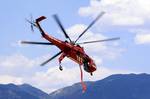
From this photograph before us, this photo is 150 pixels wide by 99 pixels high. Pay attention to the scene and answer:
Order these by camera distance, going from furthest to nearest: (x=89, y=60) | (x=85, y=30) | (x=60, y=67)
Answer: (x=89, y=60) → (x=85, y=30) → (x=60, y=67)

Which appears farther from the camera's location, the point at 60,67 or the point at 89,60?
the point at 89,60

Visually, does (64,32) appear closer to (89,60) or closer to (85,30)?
(85,30)

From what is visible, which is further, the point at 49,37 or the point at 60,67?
the point at 49,37

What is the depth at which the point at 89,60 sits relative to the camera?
11138 centimetres

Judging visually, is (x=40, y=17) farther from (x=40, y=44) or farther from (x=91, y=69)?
(x=91, y=69)

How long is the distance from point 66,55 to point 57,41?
362 cm

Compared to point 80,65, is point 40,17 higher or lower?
higher

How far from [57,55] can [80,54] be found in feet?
20.0

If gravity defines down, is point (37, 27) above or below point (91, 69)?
above

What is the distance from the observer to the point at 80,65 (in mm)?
104750

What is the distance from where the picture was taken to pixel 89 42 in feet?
338

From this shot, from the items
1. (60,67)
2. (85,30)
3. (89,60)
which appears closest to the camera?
(60,67)

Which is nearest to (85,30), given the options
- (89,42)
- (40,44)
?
(89,42)

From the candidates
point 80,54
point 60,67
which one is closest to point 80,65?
point 80,54
